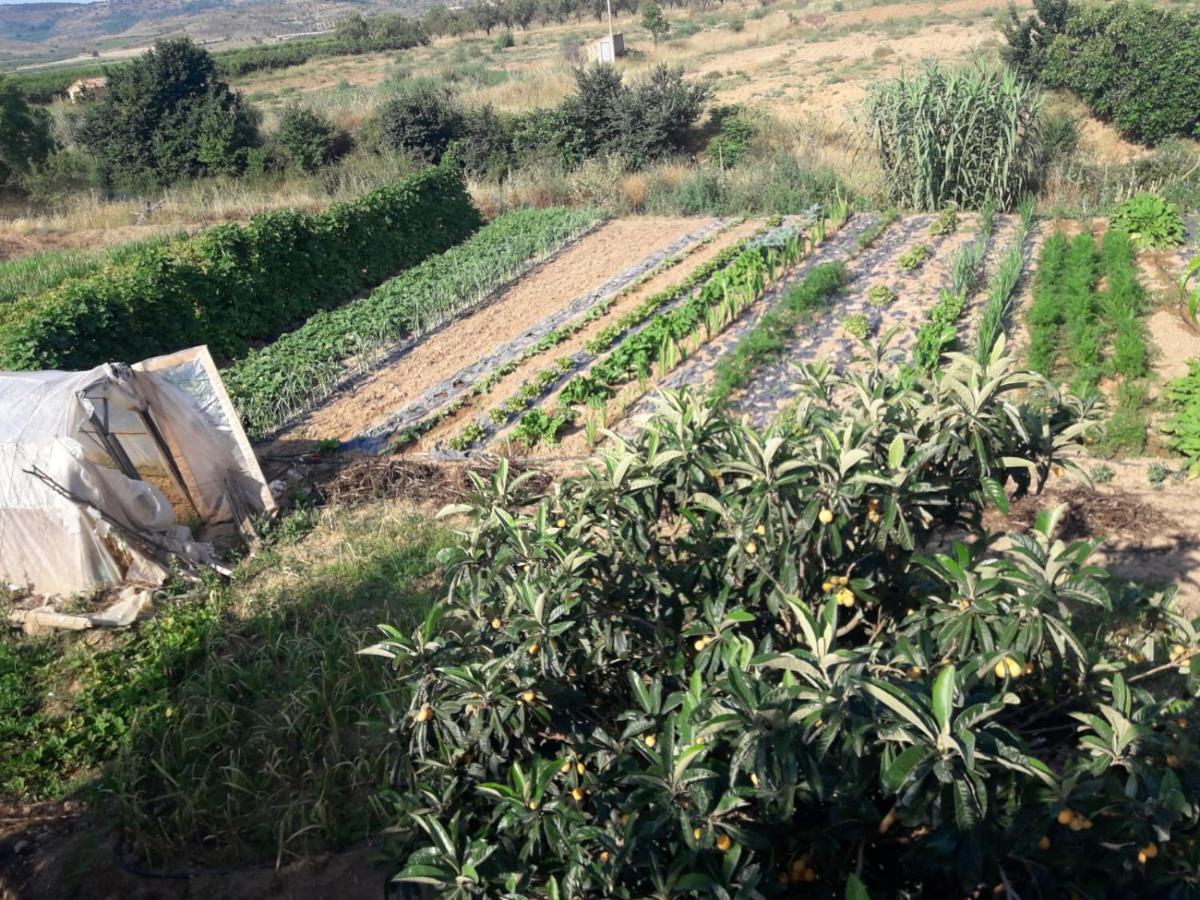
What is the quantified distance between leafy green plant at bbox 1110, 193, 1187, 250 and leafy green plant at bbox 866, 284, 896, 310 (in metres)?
2.78

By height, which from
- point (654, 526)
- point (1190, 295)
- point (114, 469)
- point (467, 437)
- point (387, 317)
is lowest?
point (467, 437)

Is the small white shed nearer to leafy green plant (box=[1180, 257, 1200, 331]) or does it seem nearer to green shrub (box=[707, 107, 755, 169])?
green shrub (box=[707, 107, 755, 169])

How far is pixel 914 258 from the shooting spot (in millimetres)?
10430

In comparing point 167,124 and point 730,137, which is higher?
point 167,124

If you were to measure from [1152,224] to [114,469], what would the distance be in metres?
10.4

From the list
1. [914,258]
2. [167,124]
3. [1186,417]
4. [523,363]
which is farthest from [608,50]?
[1186,417]

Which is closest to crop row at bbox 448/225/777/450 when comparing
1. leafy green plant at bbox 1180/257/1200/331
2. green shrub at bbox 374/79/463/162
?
leafy green plant at bbox 1180/257/1200/331

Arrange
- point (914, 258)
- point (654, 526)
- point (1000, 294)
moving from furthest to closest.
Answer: point (914, 258) → point (1000, 294) → point (654, 526)

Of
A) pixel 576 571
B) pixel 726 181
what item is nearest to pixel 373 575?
pixel 576 571

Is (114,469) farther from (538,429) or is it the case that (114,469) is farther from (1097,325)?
(1097,325)

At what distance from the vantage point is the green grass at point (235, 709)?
432 centimetres

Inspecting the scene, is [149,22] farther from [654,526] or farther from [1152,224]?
[654,526]

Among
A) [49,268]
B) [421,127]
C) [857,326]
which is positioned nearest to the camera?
[857,326]

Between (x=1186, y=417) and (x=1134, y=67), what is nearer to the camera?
(x=1186, y=417)
